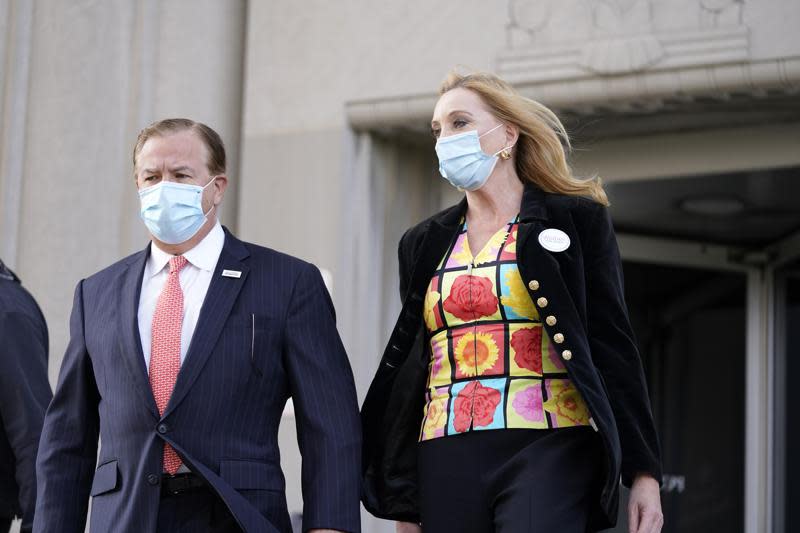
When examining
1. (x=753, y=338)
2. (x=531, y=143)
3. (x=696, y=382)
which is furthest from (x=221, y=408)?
(x=696, y=382)

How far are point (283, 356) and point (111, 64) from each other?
4.08 metres

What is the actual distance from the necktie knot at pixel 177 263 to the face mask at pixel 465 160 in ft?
2.48

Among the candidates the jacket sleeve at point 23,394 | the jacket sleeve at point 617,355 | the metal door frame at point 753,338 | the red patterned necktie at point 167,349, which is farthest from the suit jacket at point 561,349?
the metal door frame at point 753,338

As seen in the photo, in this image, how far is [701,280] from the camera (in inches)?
326

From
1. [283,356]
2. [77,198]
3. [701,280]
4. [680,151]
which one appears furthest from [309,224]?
[283,356]

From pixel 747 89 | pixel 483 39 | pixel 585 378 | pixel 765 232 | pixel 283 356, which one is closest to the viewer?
pixel 585 378

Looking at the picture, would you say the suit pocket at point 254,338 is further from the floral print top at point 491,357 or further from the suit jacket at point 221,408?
the floral print top at point 491,357

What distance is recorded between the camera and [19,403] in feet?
15.5

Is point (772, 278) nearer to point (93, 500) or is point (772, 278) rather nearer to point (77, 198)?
point (77, 198)

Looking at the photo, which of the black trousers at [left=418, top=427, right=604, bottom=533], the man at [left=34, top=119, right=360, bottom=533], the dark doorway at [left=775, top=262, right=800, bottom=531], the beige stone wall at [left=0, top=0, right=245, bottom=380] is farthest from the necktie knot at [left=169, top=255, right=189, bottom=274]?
the dark doorway at [left=775, top=262, right=800, bottom=531]

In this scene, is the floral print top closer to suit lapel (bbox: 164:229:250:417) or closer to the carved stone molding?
suit lapel (bbox: 164:229:250:417)

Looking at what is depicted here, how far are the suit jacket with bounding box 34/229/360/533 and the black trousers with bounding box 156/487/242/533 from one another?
0.04 m

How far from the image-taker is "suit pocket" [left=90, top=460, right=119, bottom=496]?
372 centimetres

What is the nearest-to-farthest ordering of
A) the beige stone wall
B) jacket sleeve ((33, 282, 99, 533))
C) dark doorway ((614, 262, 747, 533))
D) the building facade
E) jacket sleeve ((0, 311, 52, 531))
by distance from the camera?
jacket sleeve ((33, 282, 99, 533)) → jacket sleeve ((0, 311, 52, 531)) → the building facade → the beige stone wall → dark doorway ((614, 262, 747, 533))
